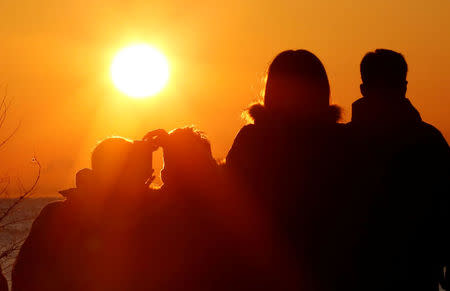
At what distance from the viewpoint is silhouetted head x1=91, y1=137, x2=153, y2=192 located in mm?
4465

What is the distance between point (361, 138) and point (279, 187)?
59 centimetres

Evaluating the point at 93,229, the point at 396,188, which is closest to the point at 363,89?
the point at 396,188

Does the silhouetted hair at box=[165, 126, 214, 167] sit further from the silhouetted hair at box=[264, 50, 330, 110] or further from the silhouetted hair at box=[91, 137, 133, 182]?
the silhouetted hair at box=[264, 50, 330, 110]

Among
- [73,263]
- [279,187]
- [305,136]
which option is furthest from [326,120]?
[73,263]

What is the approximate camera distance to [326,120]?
4312 mm

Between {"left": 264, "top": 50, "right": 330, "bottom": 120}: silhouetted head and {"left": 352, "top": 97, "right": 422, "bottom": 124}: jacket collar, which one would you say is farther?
{"left": 352, "top": 97, "right": 422, "bottom": 124}: jacket collar

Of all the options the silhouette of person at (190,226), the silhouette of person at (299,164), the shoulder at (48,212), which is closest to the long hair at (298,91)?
the silhouette of person at (299,164)

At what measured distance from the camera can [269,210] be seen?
4301 mm

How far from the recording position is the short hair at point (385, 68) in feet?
16.2

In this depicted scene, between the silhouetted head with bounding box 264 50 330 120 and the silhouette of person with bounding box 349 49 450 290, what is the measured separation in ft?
1.00

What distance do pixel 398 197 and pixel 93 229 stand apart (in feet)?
5.41

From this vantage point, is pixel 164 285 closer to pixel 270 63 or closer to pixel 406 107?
pixel 270 63

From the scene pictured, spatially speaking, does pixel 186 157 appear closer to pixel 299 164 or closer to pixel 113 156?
pixel 113 156

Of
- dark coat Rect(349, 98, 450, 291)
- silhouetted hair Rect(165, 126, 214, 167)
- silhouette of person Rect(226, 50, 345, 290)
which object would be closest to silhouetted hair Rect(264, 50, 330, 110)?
silhouette of person Rect(226, 50, 345, 290)
